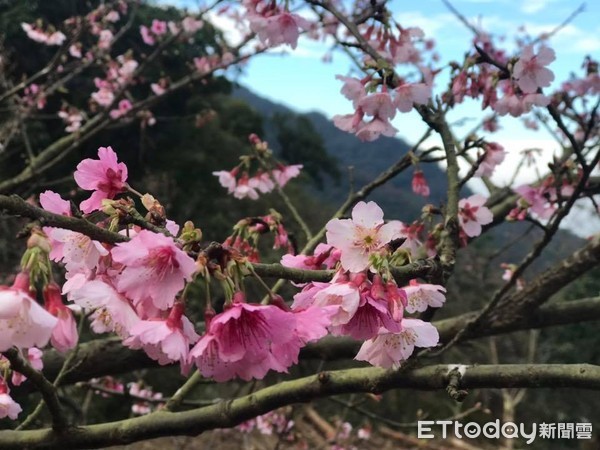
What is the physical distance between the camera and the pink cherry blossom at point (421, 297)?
3.84 feet

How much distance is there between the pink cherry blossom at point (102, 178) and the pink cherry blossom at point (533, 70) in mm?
1310

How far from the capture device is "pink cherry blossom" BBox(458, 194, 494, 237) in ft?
5.85

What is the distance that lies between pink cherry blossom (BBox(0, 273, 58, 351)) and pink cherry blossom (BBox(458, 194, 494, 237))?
1368 mm

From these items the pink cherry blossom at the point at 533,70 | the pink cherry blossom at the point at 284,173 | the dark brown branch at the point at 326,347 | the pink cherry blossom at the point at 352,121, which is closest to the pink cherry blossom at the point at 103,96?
the pink cherry blossom at the point at 284,173

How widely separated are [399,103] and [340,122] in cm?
17

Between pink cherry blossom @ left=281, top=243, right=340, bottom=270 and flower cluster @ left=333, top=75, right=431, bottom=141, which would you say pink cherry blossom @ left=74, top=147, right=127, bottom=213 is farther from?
flower cluster @ left=333, top=75, right=431, bottom=141

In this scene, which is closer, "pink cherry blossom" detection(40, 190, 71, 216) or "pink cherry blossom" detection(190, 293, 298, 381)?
"pink cherry blossom" detection(190, 293, 298, 381)

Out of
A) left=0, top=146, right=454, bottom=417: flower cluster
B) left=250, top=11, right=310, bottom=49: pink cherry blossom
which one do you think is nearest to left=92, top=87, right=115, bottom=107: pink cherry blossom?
left=250, top=11, right=310, bottom=49: pink cherry blossom

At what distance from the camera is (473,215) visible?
70.6 inches

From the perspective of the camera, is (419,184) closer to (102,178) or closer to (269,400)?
(269,400)

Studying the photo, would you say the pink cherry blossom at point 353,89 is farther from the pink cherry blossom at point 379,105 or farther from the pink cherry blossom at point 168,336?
the pink cherry blossom at point 168,336

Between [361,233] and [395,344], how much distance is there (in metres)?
0.21

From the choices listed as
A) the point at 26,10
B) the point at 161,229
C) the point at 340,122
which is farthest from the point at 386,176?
Result: the point at 26,10

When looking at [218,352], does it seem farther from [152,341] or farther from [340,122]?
[340,122]
